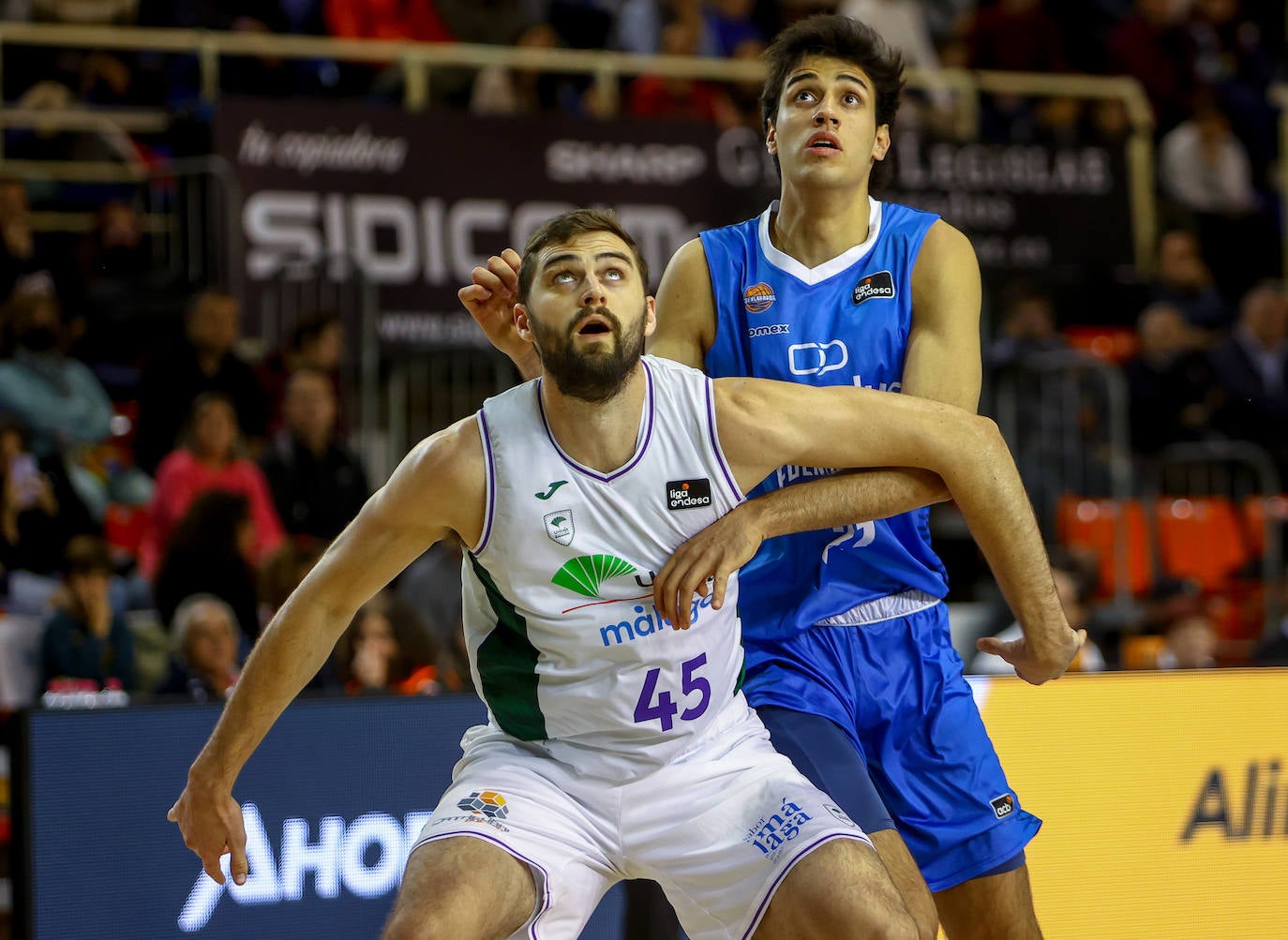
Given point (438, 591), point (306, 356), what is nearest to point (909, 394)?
point (438, 591)

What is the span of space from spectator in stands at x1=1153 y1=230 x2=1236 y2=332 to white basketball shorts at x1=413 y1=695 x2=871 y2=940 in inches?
367

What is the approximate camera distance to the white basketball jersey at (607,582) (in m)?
3.78

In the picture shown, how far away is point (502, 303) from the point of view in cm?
428

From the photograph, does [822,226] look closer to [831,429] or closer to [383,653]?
[831,429]

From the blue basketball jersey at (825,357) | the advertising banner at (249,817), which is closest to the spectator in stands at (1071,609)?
the advertising banner at (249,817)

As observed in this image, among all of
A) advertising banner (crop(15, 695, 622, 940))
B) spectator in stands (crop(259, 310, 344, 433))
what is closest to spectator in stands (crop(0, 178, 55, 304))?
spectator in stands (crop(259, 310, 344, 433))

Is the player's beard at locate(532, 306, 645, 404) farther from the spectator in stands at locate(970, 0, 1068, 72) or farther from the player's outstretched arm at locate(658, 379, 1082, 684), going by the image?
the spectator in stands at locate(970, 0, 1068, 72)

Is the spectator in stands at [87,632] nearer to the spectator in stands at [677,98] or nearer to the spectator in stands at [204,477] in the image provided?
the spectator in stands at [204,477]

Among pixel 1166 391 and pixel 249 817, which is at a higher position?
pixel 1166 391

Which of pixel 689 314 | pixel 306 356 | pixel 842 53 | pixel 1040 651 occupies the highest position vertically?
pixel 842 53

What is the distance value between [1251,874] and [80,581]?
16.6 feet

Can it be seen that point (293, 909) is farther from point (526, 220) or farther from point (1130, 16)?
point (1130, 16)

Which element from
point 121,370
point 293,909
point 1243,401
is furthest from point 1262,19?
point 293,909

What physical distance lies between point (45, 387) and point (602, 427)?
6.29m
